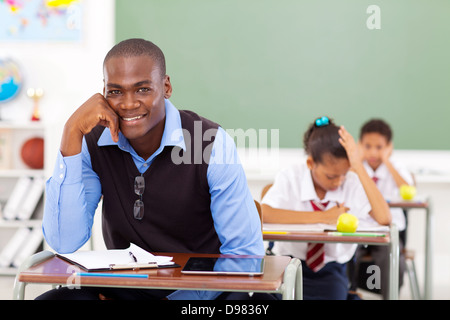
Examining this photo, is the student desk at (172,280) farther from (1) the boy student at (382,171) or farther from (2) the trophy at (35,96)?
(2) the trophy at (35,96)

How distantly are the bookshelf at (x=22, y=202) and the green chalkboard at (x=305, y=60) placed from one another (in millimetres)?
1174

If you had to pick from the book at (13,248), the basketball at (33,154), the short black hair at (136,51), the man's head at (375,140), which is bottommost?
the book at (13,248)

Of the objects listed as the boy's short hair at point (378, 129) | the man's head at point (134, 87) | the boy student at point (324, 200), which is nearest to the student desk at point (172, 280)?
the man's head at point (134, 87)

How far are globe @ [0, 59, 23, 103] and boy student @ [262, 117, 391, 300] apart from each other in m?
2.98

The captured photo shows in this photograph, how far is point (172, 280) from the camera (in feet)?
4.66

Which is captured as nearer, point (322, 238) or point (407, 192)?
point (322, 238)

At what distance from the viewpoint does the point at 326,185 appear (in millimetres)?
2963

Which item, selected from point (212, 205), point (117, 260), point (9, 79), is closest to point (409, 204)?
point (212, 205)

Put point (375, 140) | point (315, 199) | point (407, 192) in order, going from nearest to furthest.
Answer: point (315, 199) → point (407, 192) → point (375, 140)

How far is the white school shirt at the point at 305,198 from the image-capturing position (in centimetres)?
297

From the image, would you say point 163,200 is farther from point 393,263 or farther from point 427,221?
point 427,221

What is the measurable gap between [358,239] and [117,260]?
119 cm

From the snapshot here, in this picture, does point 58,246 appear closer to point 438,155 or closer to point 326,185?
point 326,185
